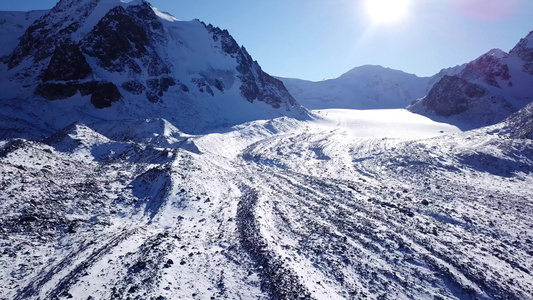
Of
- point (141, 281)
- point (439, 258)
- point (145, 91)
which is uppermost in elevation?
point (145, 91)

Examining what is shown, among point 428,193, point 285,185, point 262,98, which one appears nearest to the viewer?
point 428,193

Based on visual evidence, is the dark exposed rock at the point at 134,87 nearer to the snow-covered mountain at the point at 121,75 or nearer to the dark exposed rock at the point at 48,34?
the snow-covered mountain at the point at 121,75

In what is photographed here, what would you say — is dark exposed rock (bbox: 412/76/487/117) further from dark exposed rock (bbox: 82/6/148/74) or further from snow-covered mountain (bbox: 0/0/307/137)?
dark exposed rock (bbox: 82/6/148/74)

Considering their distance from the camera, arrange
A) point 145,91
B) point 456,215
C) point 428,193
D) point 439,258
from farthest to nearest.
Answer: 1. point 145,91
2. point 428,193
3. point 456,215
4. point 439,258

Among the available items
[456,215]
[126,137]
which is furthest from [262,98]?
[456,215]

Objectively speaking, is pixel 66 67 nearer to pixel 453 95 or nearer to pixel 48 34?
pixel 48 34

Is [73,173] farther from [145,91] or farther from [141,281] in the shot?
[145,91]
